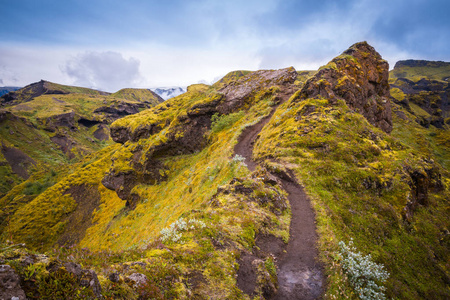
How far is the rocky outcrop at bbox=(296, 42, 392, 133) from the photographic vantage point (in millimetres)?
24922

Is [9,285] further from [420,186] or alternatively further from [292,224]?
[420,186]

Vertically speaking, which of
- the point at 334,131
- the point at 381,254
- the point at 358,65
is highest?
the point at 358,65

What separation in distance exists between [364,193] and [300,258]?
7632 mm

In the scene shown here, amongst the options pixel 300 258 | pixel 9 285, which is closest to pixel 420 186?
pixel 300 258

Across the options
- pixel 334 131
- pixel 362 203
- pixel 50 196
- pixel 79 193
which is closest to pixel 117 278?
pixel 362 203

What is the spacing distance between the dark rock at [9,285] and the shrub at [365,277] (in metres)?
10.7

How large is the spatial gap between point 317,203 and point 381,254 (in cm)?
395

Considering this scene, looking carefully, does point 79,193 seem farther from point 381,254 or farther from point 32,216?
point 381,254

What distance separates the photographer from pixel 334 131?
18125mm

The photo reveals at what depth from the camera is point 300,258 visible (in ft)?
31.7

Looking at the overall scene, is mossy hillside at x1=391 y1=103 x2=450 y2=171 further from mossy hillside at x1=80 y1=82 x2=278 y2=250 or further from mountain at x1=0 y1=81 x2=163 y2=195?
mountain at x1=0 y1=81 x2=163 y2=195

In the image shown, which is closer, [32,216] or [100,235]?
[100,235]

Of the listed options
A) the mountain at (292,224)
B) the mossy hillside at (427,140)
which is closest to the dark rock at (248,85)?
the mountain at (292,224)

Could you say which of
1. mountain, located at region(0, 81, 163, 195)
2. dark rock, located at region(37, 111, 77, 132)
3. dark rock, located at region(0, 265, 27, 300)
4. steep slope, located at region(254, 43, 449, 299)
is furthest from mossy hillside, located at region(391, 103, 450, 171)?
dark rock, located at region(37, 111, 77, 132)
